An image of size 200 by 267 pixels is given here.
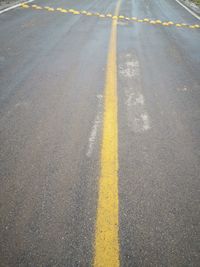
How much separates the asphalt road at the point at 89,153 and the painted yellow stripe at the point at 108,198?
0.03 metres

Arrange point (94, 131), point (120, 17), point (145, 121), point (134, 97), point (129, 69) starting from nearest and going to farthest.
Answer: point (94, 131), point (145, 121), point (134, 97), point (129, 69), point (120, 17)

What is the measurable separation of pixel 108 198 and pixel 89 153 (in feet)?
2.41

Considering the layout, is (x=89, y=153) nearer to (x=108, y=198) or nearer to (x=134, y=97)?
(x=108, y=198)

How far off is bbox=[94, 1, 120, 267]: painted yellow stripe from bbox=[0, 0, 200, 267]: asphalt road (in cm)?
3

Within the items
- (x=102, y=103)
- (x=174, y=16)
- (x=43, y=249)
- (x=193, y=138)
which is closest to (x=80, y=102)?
(x=102, y=103)

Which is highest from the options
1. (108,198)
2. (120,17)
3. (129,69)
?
(120,17)

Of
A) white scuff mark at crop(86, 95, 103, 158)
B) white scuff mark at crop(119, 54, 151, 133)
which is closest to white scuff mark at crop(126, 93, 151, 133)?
white scuff mark at crop(119, 54, 151, 133)

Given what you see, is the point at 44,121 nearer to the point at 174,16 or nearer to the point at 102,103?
the point at 102,103

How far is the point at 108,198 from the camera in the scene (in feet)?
8.15

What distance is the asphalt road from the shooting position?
2115 mm

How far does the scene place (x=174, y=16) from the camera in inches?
477

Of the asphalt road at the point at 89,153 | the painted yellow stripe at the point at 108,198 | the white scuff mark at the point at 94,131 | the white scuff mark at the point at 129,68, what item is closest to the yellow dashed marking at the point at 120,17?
the asphalt road at the point at 89,153

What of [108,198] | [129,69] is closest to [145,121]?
[108,198]

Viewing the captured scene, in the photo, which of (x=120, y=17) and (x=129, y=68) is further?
(x=120, y=17)
